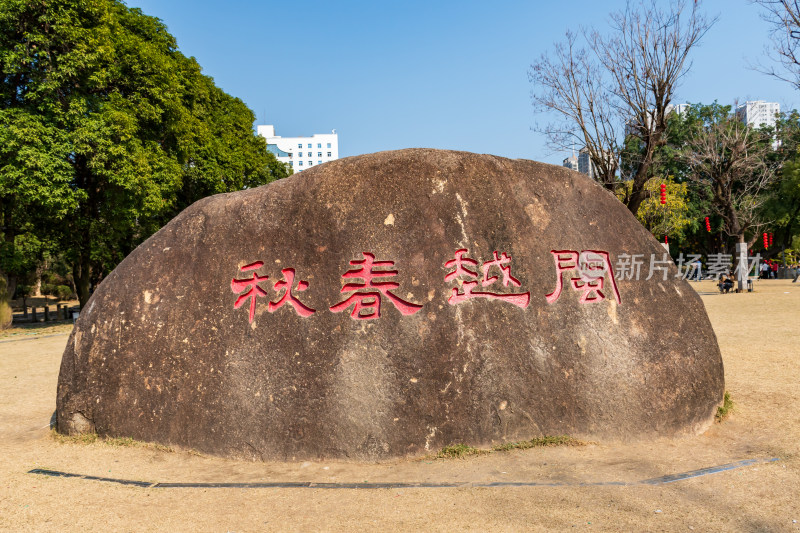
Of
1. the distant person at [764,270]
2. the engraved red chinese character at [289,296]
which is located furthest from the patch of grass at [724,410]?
the distant person at [764,270]

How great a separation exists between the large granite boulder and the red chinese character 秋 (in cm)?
3

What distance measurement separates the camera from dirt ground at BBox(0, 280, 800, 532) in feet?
13.9

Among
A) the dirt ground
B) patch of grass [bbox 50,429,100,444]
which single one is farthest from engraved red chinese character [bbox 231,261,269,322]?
patch of grass [bbox 50,429,100,444]

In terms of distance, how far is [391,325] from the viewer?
5.80m

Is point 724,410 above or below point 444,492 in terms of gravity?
above

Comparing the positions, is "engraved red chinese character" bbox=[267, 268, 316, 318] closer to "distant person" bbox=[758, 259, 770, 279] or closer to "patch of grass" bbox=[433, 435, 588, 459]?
"patch of grass" bbox=[433, 435, 588, 459]

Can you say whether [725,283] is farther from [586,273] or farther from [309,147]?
[309,147]

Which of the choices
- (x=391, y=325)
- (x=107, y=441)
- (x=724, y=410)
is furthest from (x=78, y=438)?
(x=724, y=410)

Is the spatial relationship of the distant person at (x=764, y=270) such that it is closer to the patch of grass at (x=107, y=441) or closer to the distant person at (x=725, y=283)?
the distant person at (x=725, y=283)

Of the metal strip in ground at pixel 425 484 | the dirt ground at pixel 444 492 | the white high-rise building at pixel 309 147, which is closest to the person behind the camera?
the dirt ground at pixel 444 492

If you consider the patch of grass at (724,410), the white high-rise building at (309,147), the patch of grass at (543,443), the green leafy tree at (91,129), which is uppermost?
the white high-rise building at (309,147)

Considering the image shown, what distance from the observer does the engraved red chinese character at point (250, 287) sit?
6125 millimetres

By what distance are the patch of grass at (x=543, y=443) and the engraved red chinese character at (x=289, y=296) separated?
8.51 ft

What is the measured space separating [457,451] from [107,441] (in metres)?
4.10
